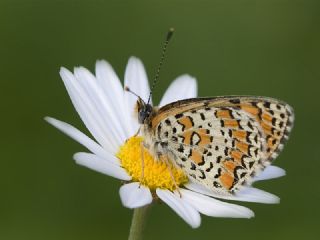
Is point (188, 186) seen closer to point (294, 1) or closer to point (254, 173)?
point (254, 173)

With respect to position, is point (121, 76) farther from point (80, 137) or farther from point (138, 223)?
point (138, 223)

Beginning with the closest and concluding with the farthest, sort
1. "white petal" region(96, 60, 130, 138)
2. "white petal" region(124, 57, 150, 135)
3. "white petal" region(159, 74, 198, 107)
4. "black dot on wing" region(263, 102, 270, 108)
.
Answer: "black dot on wing" region(263, 102, 270, 108)
"white petal" region(96, 60, 130, 138)
"white petal" region(124, 57, 150, 135)
"white petal" region(159, 74, 198, 107)

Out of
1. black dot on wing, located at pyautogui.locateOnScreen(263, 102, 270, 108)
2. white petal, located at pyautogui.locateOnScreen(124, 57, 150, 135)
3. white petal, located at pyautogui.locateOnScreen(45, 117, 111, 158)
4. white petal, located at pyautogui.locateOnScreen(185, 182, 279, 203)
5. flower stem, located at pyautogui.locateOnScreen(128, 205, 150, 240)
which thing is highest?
white petal, located at pyautogui.locateOnScreen(124, 57, 150, 135)

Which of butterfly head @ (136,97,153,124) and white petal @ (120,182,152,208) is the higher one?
butterfly head @ (136,97,153,124)

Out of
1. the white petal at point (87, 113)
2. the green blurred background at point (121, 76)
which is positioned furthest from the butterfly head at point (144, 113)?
the green blurred background at point (121, 76)

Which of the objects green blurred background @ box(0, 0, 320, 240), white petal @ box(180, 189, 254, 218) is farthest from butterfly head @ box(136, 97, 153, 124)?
green blurred background @ box(0, 0, 320, 240)

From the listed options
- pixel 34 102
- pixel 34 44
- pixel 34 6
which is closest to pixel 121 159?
pixel 34 102

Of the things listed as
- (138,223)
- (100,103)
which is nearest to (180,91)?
(100,103)

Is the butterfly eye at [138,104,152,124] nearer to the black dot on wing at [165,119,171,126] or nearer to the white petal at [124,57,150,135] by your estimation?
the black dot on wing at [165,119,171,126]
